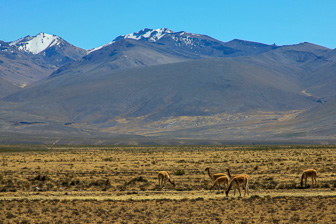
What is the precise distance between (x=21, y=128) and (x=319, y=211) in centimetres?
15653

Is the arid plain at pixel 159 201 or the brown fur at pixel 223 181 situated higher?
the brown fur at pixel 223 181

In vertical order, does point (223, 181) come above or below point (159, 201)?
above

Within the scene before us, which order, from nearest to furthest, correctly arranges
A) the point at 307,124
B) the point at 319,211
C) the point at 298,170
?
the point at 319,211, the point at 298,170, the point at 307,124

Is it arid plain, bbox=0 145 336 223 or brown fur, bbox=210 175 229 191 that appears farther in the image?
brown fur, bbox=210 175 229 191

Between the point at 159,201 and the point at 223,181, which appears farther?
the point at 223,181

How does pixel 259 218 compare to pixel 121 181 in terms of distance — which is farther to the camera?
pixel 121 181

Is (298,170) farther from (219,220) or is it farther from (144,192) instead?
(219,220)

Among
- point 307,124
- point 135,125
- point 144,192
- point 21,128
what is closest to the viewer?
point 144,192

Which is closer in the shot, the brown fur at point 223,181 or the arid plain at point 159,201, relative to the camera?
the arid plain at point 159,201

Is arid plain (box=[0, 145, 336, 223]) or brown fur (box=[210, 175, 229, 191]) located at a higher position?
brown fur (box=[210, 175, 229, 191])

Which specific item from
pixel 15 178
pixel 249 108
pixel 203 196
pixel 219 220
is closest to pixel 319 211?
pixel 219 220

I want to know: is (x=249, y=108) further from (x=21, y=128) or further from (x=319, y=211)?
(x=319, y=211)

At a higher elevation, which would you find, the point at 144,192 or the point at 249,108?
the point at 249,108

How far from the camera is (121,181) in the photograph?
2705 centimetres
